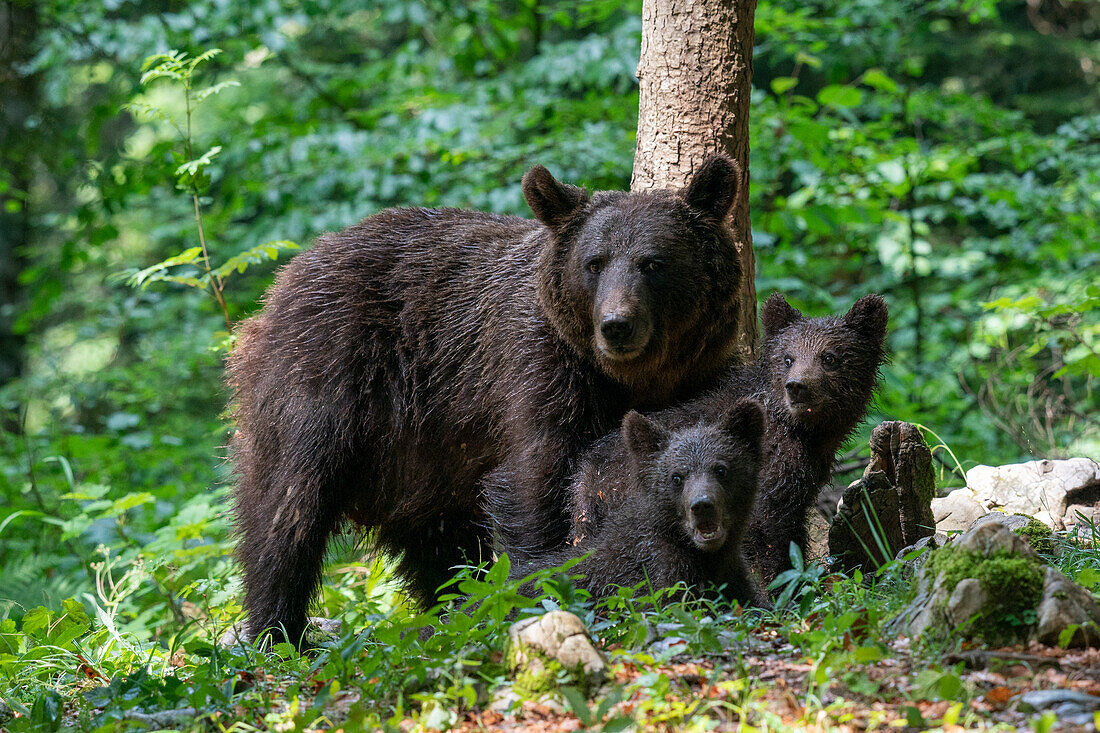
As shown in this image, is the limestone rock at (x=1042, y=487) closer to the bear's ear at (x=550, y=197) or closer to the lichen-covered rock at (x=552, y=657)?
the bear's ear at (x=550, y=197)

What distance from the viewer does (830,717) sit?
105 inches

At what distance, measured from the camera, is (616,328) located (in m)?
4.43

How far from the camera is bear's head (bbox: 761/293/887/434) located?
15.4 feet

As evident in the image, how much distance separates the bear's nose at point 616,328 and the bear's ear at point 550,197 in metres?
0.85

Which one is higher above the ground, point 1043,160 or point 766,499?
point 1043,160

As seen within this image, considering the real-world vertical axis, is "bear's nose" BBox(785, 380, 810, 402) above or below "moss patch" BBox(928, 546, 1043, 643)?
Result: above

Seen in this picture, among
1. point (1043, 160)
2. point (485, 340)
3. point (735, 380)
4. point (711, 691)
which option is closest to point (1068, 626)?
point (711, 691)

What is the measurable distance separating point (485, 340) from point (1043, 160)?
8.83 m

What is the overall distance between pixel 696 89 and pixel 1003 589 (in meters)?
3.50

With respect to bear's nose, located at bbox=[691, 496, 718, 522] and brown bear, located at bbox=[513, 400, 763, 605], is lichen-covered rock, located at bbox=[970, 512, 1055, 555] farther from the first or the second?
bear's nose, located at bbox=[691, 496, 718, 522]

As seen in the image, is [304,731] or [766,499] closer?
[304,731]

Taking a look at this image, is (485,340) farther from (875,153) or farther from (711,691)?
(875,153)

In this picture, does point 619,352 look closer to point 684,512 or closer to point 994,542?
point 684,512

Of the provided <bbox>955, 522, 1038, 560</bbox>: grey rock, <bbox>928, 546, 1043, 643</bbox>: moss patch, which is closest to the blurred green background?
<bbox>955, 522, 1038, 560</bbox>: grey rock
